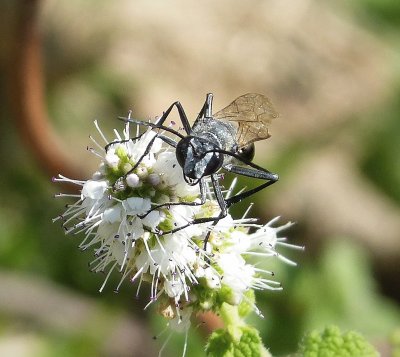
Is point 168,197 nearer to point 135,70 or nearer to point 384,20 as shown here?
point 384,20

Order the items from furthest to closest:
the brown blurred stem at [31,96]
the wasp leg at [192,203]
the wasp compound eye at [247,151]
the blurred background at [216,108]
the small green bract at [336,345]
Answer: the blurred background at [216,108] < the brown blurred stem at [31,96] < the wasp compound eye at [247,151] < the small green bract at [336,345] < the wasp leg at [192,203]

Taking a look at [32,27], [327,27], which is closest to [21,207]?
[32,27]

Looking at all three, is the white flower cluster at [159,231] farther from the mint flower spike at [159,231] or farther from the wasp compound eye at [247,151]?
the wasp compound eye at [247,151]

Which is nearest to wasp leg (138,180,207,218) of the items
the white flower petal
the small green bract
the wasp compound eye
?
the white flower petal

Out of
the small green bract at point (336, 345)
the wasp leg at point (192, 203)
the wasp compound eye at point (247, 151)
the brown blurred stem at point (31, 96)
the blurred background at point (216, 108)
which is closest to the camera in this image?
the wasp leg at point (192, 203)

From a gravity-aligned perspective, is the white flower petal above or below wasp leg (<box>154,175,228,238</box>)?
below

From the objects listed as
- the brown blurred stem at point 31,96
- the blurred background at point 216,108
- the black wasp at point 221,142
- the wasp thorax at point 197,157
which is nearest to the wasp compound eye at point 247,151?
the black wasp at point 221,142

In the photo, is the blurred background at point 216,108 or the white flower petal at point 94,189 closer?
the white flower petal at point 94,189

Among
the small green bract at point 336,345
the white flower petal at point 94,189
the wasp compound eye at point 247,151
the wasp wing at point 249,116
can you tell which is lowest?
the small green bract at point 336,345

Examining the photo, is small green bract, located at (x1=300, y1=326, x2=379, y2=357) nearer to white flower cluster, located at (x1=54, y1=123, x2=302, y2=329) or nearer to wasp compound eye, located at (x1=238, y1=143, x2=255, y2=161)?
white flower cluster, located at (x1=54, y1=123, x2=302, y2=329)
